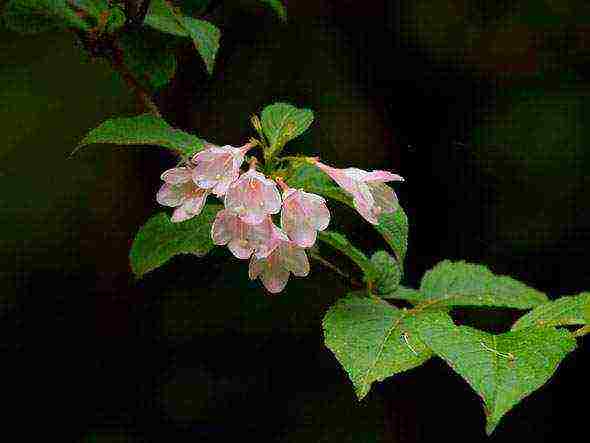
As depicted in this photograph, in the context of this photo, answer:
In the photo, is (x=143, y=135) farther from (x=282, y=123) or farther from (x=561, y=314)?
(x=561, y=314)

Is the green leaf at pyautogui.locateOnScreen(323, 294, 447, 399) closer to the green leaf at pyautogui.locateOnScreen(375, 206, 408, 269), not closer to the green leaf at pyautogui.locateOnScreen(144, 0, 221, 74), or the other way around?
the green leaf at pyautogui.locateOnScreen(375, 206, 408, 269)

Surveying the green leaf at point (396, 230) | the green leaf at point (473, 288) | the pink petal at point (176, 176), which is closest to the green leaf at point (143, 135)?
the pink petal at point (176, 176)

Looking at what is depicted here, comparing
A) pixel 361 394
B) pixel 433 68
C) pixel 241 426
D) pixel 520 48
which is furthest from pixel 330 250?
pixel 520 48

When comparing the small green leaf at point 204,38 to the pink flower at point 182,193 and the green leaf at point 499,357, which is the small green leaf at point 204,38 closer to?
the pink flower at point 182,193

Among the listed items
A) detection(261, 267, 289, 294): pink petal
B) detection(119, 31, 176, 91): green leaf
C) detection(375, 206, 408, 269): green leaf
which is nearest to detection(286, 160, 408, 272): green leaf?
detection(375, 206, 408, 269): green leaf

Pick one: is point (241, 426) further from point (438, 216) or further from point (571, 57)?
point (571, 57)
